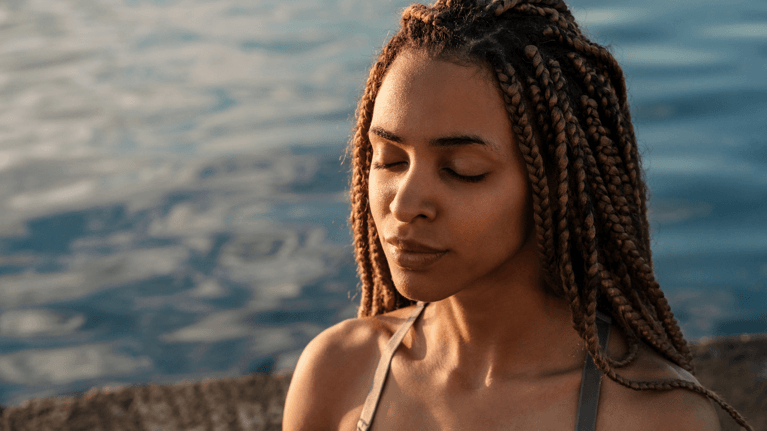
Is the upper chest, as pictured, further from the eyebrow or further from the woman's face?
the eyebrow

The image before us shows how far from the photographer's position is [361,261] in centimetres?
285

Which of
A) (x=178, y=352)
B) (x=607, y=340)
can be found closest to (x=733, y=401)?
(x=607, y=340)

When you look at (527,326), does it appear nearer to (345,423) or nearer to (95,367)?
(345,423)

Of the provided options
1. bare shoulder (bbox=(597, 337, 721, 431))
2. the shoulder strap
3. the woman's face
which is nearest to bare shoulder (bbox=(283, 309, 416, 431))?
the shoulder strap

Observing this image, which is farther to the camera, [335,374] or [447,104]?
[335,374]

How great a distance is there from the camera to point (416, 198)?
83.9 inches

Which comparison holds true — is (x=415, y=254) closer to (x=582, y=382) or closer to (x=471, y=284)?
(x=471, y=284)

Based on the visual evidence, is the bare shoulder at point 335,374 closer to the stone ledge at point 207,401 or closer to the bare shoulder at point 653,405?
the bare shoulder at point 653,405

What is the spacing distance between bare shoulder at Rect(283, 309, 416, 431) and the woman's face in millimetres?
573

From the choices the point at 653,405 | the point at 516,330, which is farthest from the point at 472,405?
the point at 653,405

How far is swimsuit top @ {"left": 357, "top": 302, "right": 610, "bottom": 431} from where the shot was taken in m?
2.23

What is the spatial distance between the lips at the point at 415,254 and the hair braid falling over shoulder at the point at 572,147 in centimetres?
29

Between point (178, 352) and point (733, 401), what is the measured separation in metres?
3.65

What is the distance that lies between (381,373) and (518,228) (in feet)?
2.36
